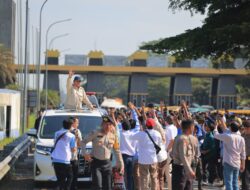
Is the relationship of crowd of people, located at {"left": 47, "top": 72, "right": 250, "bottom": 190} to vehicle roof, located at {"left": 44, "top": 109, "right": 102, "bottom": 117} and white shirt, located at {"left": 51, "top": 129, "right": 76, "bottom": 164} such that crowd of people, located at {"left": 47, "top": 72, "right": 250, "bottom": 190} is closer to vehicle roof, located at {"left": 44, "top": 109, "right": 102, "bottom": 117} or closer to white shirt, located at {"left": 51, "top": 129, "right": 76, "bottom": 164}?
white shirt, located at {"left": 51, "top": 129, "right": 76, "bottom": 164}

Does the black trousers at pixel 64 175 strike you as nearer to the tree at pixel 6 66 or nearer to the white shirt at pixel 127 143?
the white shirt at pixel 127 143

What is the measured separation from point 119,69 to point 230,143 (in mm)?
68658

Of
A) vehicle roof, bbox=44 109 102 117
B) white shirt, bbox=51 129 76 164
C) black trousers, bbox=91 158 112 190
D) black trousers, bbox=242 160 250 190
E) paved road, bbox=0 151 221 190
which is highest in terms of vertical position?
vehicle roof, bbox=44 109 102 117

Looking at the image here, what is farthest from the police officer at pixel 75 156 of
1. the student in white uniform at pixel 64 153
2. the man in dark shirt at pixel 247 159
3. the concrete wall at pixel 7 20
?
the concrete wall at pixel 7 20

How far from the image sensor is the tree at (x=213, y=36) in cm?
2237

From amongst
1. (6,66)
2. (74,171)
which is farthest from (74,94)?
(6,66)

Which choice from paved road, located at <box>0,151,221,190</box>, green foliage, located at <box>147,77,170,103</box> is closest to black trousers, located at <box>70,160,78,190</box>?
paved road, located at <box>0,151,221,190</box>

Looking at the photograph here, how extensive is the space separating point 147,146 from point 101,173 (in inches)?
48.6

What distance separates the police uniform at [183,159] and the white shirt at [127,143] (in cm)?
282

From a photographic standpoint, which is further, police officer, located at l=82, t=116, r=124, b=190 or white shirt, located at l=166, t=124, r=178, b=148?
white shirt, located at l=166, t=124, r=178, b=148

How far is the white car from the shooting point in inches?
635

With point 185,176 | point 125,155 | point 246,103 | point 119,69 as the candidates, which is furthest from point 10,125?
point 246,103

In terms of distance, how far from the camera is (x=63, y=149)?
1355cm

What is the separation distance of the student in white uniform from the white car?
1642 mm
